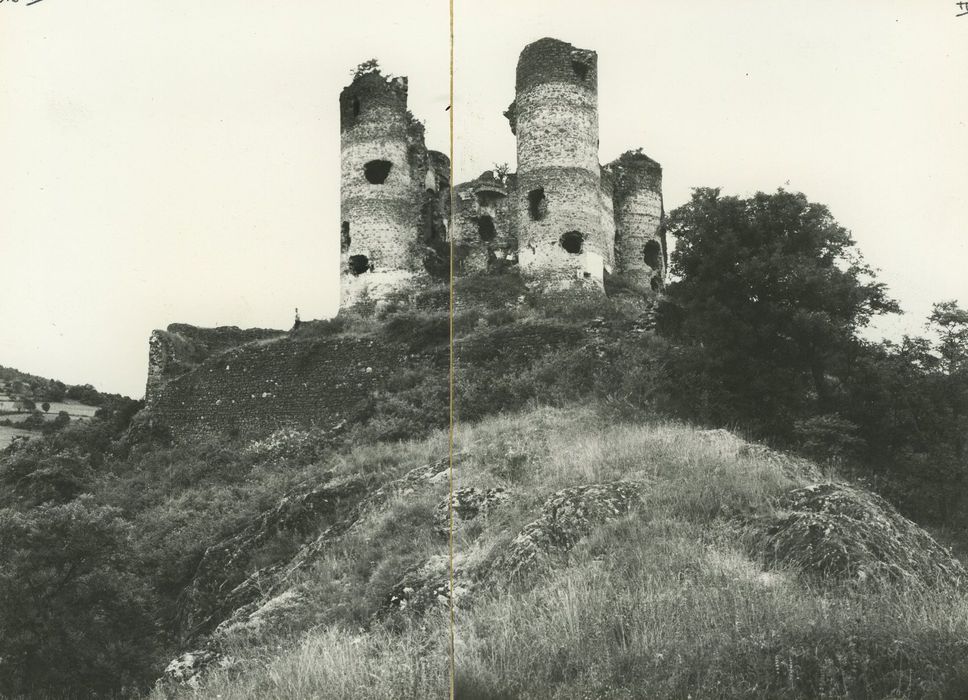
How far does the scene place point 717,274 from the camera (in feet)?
55.1

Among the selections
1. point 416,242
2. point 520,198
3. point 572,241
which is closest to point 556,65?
point 520,198

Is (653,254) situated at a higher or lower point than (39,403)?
higher

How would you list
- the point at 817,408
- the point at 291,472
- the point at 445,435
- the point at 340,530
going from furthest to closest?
1. the point at 291,472
2. the point at 445,435
3. the point at 817,408
4. the point at 340,530

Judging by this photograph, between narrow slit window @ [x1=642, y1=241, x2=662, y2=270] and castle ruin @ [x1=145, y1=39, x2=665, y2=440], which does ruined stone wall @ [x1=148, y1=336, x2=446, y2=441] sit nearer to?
castle ruin @ [x1=145, y1=39, x2=665, y2=440]

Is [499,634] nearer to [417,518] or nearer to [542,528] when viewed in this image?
[542,528]

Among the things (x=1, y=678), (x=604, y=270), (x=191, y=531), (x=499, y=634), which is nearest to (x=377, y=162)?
(x=604, y=270)

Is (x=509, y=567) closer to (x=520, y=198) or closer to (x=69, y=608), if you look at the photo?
(x=69, y=608)

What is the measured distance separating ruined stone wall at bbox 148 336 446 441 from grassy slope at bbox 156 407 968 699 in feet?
40.3

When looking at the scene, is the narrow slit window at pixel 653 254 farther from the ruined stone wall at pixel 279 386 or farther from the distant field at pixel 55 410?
the distant field at pixel 55 410

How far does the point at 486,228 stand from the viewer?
31797 millimetres

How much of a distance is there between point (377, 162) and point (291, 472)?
44.7 ft

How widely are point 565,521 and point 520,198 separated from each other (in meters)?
19.8

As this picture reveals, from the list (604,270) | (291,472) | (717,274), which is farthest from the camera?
(604,270)

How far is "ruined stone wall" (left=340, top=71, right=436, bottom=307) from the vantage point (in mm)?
29953
